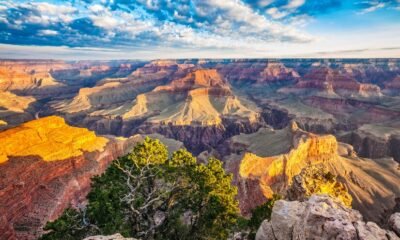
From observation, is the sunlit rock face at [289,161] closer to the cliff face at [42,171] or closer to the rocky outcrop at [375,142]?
the cliff face at [42,171]

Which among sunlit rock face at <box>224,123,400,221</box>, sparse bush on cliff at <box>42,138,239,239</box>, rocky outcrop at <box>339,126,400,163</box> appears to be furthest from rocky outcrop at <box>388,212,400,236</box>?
rocky outcrop at <box>339,126,400,163</box>

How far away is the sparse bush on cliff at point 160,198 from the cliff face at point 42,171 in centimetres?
2943

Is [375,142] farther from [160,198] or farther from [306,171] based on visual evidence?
[160,198]

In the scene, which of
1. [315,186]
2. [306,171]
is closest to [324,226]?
[315,186]

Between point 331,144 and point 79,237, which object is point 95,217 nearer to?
point 79,237

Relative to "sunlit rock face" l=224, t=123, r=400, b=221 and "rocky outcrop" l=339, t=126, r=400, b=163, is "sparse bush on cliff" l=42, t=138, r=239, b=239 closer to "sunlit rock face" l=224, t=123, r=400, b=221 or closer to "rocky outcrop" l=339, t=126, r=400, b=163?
"sunlit rock face" l=224, t=123, r=400, b=221

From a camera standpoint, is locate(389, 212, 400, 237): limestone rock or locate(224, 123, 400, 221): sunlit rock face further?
locate(224, 123, 400, 221): sunlit rock face

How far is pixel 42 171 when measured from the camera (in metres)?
61.5

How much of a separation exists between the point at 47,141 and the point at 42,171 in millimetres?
11378

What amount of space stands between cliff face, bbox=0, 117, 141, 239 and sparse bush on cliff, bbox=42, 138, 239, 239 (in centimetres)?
2943

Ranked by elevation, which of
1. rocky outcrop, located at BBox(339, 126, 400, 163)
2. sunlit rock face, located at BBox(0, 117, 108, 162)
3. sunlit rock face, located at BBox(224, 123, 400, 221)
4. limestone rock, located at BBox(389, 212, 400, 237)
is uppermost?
limestone rock, located at BBox(389, 212, 400, 237)

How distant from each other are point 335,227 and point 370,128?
485ft

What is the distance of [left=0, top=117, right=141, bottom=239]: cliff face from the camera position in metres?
50.9

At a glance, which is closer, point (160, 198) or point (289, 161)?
point (160, 198)
